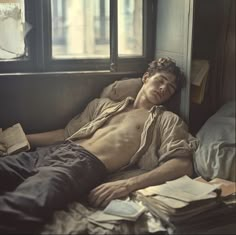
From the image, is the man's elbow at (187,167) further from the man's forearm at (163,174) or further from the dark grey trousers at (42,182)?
the dark grey trousers at (42,182)

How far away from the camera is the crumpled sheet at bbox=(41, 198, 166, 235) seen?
4.89ft

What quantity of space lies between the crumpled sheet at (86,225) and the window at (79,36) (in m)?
1.00

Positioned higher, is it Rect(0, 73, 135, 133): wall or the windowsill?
the windowsill

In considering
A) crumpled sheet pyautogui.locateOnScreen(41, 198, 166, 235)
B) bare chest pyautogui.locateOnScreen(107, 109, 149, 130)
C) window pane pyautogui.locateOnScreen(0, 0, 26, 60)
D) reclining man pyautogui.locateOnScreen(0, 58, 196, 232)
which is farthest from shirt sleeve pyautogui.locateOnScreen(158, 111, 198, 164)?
window pane pyautogui.locateOnScreen(0, 0, 26, 60)

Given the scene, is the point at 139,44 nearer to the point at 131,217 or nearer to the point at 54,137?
the point at 54,137

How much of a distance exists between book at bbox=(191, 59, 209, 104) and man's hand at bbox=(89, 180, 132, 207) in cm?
57

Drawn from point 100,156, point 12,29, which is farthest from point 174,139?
point 12,29

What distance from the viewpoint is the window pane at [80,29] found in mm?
2342

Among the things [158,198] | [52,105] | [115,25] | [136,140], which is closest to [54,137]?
[52,105]

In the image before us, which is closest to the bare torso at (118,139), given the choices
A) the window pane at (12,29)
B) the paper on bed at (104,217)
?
the paper on bed at (104,217)

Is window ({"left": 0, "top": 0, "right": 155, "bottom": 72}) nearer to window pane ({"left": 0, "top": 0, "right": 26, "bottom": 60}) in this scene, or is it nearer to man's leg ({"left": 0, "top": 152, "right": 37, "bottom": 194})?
window pane ({"left": 0, "top": 0, "right": 26, "bottom": 60})

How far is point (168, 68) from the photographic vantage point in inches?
85.3

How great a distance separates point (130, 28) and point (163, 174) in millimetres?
1019

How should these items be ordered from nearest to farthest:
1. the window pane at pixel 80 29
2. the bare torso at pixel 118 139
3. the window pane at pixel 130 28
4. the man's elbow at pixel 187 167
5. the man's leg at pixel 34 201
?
the man's leg at pixel 34 201 → the man's elbow at pixel 187 167 → the bare torso at pixel 118 139 → the window pane at pixel 80 29 → the window pane at pixel 130 28
